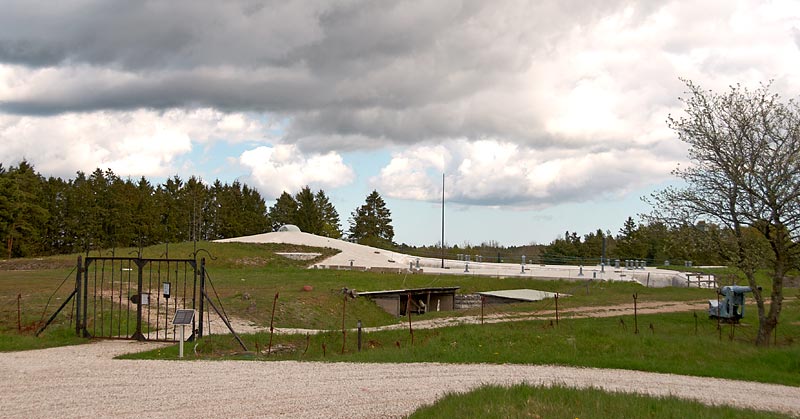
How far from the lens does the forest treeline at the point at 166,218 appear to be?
72375 mm

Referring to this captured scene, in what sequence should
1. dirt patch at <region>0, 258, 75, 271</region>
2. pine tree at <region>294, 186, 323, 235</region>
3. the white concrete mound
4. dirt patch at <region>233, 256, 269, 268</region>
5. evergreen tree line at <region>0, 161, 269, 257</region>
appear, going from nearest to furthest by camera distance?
dirt patch at <region>0, 258, 75, 271</region>
the white concrete mound
dirt patch at <region>233, 256, 269, 268</region>
evergreen tree line at <region>0, 161, 269, 257</region>
pine tree at <region>294, 186, 323, 235</region>

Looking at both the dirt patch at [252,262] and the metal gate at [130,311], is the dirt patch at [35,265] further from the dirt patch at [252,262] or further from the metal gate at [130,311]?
the metal gate at [130,311]

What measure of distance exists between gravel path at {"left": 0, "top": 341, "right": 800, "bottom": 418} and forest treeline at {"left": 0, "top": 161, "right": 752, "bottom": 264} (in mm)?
44362

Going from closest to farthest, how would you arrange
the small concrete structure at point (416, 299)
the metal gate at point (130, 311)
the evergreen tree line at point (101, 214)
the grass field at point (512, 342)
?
the grass field at point (512, 342) → the metal gate at point (130, 311) → the small concrete structure at point (416, 299) → the evergreen tree line at point (101, 214)

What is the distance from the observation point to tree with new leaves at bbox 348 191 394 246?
357ft

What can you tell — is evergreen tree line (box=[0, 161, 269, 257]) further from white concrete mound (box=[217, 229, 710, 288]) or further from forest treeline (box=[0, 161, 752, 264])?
white concrete mound (box=[217, 229, 710, 288])

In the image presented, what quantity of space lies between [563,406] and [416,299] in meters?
29.2

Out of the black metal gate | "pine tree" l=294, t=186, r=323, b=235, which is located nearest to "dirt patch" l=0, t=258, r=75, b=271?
the black metal gate

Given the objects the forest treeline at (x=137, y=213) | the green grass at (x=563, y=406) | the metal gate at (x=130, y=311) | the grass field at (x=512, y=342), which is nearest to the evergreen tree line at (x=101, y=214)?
the forest treeline at (x=137, y=213)

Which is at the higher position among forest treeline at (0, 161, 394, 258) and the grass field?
forest treeline at (0, 161, 394, 258)

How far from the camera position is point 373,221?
109m

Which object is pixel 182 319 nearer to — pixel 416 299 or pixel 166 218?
pixel 416 299

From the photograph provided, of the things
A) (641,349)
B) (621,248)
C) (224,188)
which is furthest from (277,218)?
(641,349)

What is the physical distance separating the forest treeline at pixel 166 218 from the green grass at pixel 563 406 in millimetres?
50052
